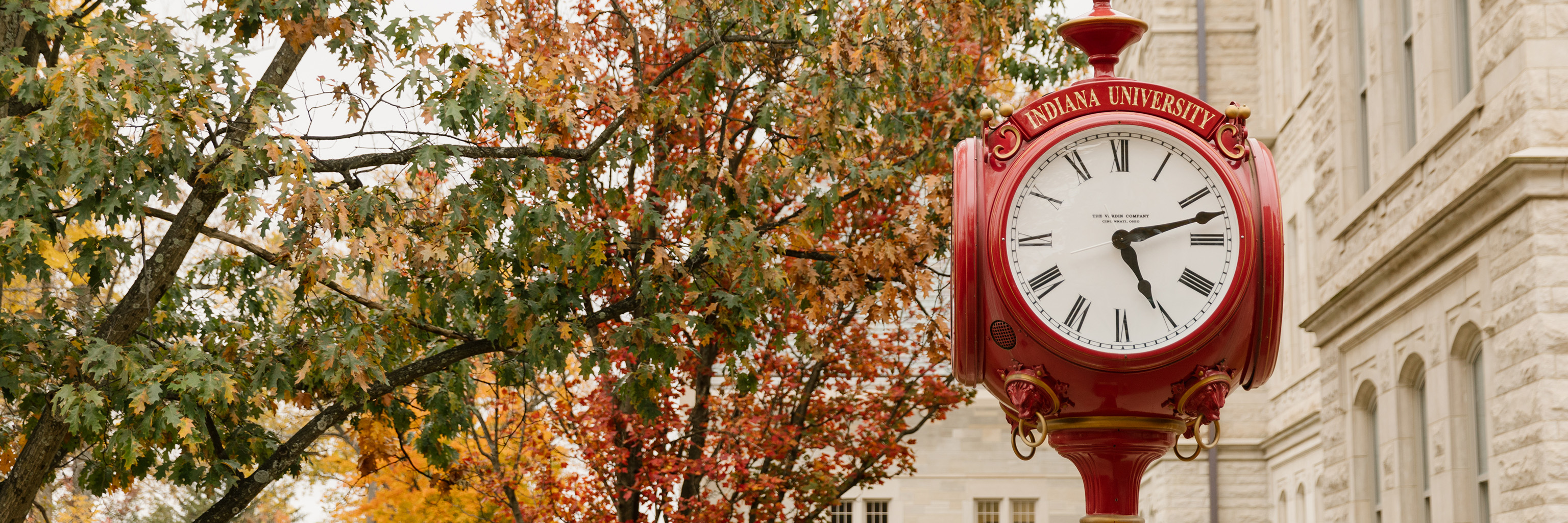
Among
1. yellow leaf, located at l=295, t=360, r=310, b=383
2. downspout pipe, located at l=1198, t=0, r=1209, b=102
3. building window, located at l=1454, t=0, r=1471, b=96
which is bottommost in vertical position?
yellow leaf, located at l=295, t=360, r=310, b=383

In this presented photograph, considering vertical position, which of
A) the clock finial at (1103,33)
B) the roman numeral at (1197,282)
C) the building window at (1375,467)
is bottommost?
the roman numeral at (1197,282)

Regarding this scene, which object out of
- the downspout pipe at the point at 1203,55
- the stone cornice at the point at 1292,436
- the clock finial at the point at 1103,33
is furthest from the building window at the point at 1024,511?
the clock finial at the point at 1103,33

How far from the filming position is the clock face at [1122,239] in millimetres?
3746

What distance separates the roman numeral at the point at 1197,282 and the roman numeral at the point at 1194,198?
7.1 inches

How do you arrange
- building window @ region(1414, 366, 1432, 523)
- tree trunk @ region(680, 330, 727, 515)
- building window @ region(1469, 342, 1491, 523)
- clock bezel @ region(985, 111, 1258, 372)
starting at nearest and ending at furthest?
clock bezel @ region(985, 111, 1258, 372), building window @ region(1469, 342, 1491, 523), building window @ region(1414, 366, 1432, 523), tree trunk @ region(680, 330, 727, 515)

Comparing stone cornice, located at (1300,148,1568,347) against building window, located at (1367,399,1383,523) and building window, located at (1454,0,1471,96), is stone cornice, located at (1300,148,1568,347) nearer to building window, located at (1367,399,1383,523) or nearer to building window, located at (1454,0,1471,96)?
building window, located at (1367,399,1383,523)

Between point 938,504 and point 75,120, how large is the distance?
2272 cm

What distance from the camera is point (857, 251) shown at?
10.9 meters

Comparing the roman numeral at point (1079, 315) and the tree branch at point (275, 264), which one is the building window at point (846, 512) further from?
the roman numeral at point (1079, 315)

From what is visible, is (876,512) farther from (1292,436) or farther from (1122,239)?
(1122,239)

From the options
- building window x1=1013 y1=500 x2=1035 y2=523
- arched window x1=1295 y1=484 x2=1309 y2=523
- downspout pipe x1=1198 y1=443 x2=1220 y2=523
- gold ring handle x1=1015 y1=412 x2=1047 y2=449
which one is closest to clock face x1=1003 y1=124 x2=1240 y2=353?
gold ring handle x1=1015 y1=412 x2=1047 y2=449

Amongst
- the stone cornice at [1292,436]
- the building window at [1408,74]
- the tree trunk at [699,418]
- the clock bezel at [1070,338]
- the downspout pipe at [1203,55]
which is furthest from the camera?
the downspout pipe at [1203,55]

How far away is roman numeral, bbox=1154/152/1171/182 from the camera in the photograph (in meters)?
3.88

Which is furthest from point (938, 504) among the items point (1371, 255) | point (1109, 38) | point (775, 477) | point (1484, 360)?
point (1109, 38)
